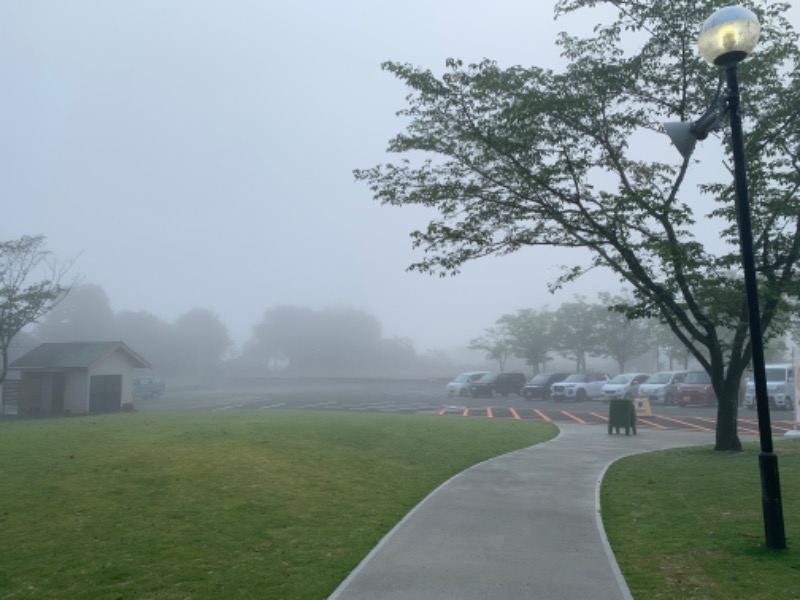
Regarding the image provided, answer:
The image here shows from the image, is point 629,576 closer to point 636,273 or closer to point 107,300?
point 636,273

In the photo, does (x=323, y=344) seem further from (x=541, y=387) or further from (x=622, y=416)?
(x=622, y=416)

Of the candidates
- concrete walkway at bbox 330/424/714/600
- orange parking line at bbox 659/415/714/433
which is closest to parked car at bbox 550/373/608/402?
orange parking line at bbox 659/415/714/433

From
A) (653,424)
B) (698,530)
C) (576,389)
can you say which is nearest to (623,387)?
(576,389)

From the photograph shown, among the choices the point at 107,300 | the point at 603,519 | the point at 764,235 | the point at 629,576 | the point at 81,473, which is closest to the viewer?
the point at 629,576

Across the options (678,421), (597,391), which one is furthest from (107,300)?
(678,421)

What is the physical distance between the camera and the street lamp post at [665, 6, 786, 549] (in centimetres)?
691

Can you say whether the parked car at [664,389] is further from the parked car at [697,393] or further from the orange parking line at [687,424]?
the orange parking line at [687,424]

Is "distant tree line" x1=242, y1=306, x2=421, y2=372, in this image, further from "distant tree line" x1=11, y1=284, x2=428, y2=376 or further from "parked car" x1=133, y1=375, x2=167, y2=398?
"parked car" x1=133, y1=375, x2=167, y2=398

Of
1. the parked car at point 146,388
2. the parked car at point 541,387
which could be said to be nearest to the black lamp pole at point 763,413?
the parked car at point 541,387

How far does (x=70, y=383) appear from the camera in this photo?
3347cm

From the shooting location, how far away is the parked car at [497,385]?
4416 centimetres

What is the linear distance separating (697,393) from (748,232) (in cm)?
2907

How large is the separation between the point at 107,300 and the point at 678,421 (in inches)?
3748

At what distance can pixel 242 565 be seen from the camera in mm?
6617
